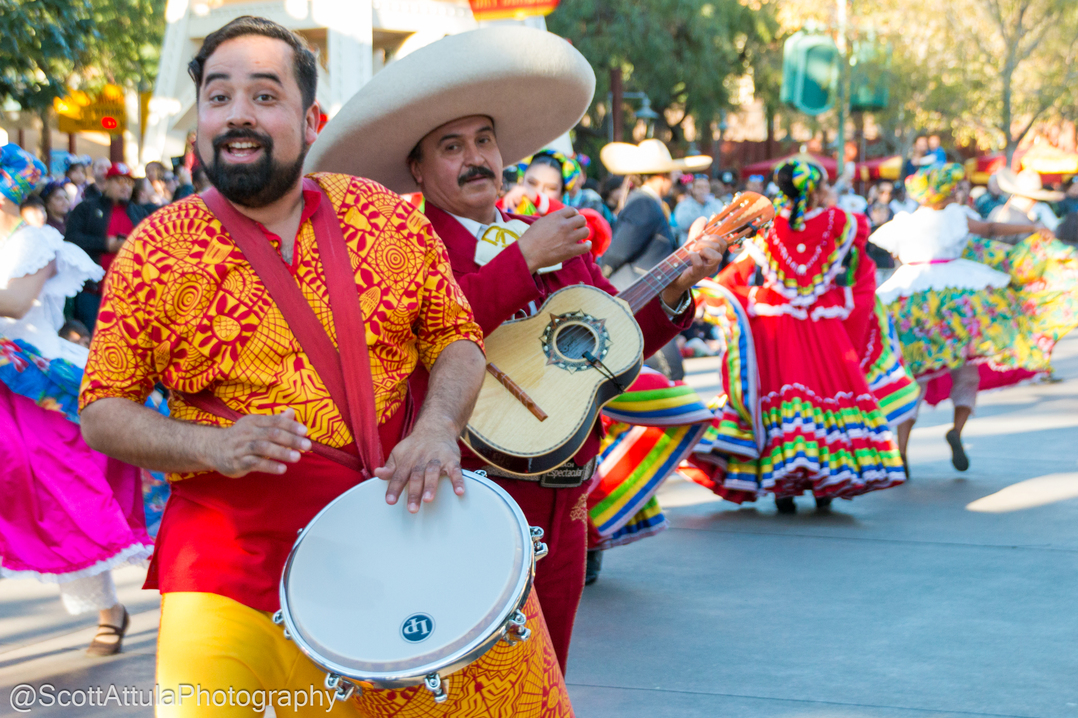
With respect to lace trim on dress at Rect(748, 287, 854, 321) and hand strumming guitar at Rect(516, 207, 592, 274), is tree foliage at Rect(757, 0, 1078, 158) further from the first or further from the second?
hand strumming guitar at Rect(516, 207, 592, 274)

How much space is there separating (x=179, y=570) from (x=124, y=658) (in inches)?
103

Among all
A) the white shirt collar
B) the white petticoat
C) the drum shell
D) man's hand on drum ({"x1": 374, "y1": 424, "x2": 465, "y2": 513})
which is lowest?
the white petticoat

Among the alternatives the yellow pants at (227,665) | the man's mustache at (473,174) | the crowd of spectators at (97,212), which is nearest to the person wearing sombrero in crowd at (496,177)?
the man's mustache at (473,174)

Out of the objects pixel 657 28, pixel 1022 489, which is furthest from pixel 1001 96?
pixel 1022 489

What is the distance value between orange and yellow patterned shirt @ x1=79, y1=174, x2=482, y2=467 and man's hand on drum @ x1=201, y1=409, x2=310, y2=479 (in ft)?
0.63

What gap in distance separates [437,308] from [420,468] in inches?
15.3

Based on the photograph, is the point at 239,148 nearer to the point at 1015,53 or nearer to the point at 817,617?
the point at 817,617

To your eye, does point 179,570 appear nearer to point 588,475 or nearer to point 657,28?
point 588,475

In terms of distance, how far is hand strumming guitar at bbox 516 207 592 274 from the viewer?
119 inches

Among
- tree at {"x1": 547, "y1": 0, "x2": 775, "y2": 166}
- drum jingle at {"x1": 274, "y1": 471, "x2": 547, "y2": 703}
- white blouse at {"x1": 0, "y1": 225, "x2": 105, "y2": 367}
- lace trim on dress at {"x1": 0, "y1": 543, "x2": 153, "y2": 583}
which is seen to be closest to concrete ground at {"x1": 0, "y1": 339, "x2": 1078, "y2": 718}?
lace trim on dress at {"x1": 0, "y1": 543, "x2": 153, "y2": 583}

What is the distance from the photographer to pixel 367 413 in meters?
2.18

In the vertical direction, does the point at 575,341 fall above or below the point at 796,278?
above

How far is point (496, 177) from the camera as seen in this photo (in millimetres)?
3309

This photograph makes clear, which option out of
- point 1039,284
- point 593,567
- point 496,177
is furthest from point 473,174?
point 1039,284
